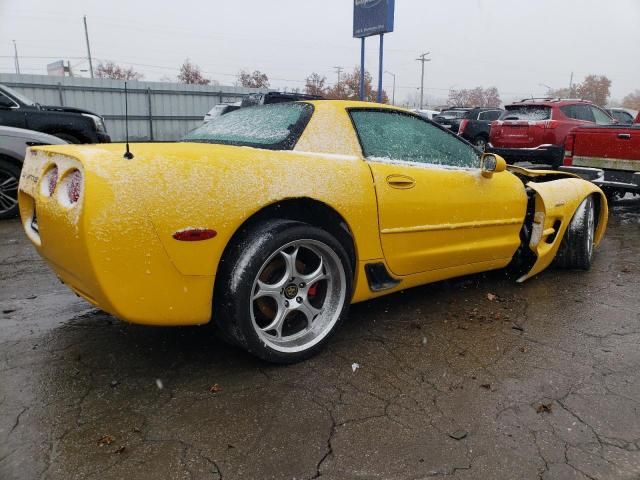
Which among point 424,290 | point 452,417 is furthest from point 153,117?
point 452,417

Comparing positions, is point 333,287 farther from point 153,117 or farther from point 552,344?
point 153,117

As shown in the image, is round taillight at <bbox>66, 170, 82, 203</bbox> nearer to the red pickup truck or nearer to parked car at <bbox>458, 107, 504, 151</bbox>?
the red pickup truck

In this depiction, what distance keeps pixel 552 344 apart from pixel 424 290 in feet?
3.55

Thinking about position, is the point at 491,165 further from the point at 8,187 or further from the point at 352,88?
the point at 352,88

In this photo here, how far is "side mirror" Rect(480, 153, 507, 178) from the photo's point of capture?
11.0 ft

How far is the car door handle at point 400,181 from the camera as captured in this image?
2.84 metres

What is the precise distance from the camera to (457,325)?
3137 mm

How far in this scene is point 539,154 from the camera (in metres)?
10.2

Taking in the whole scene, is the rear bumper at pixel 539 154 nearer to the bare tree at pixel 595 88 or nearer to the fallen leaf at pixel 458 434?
the fallen leaf at pixel 458 434

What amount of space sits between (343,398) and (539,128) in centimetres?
981

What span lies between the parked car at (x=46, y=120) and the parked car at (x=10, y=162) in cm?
199

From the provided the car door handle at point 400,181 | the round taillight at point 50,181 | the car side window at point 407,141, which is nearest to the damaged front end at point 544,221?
the car side window at point 407,141

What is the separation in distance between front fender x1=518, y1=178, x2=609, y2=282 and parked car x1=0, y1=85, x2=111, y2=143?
739 centimetres

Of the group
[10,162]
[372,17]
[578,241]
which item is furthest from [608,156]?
[372,17]
